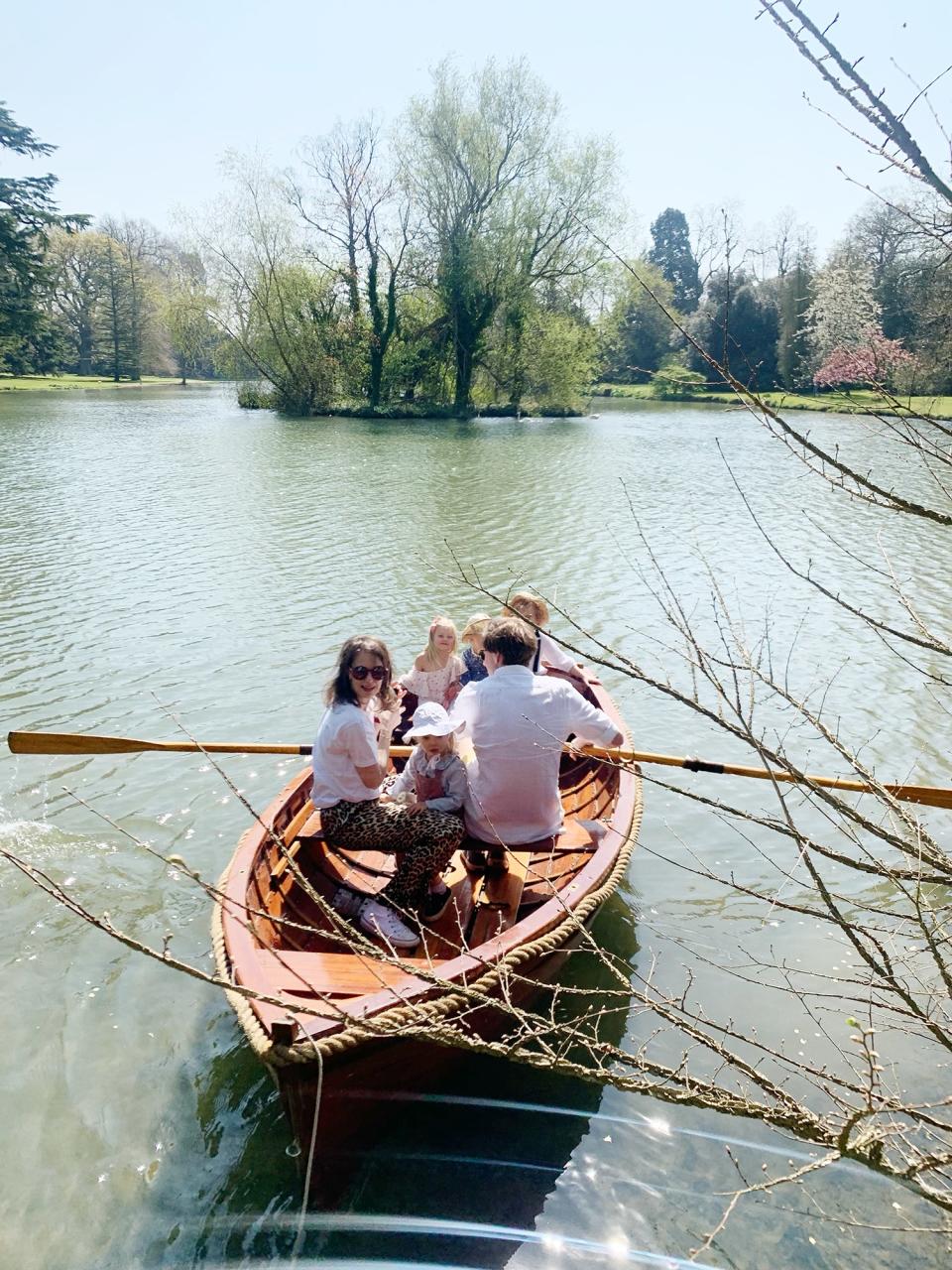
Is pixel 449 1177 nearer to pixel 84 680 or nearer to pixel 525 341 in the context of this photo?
pixel 84 680

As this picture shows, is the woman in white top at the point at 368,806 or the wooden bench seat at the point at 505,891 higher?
the woman in white top at the point at 368,806

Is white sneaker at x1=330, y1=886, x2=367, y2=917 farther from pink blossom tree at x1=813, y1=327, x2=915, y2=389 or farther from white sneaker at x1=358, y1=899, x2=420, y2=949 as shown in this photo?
pink blossom tree at x1=813, y1=327, x2=915, y2=389

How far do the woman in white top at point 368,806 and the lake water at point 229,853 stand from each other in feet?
2.49

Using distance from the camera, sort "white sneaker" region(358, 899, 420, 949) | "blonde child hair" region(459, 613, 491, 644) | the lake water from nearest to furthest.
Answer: the lake water < "white sneaker" region(358, 899, 420, 949) < "blonde child hair" region(459, 613, 491, 644)

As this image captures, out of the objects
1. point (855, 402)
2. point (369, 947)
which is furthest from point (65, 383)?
point (369, 947)

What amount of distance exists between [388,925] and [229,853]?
7.02 feet

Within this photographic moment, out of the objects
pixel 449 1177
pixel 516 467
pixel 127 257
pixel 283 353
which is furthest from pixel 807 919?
pixel 127 257

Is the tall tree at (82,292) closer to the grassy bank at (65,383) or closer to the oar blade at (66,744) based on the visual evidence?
the grassy bank at (65,383)

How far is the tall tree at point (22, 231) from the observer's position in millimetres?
34812

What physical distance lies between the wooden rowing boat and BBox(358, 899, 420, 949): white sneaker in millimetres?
58

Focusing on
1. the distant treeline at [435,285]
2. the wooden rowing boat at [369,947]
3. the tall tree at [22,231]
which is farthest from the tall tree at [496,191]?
the wooden rowing boat at [369,947]

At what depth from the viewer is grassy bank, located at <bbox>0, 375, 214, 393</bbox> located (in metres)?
46.2

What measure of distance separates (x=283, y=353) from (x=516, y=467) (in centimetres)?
Result: 1832

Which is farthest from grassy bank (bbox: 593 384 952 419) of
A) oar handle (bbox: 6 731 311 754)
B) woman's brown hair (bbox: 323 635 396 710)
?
oar handle (bbox: 6 731 311 754)
